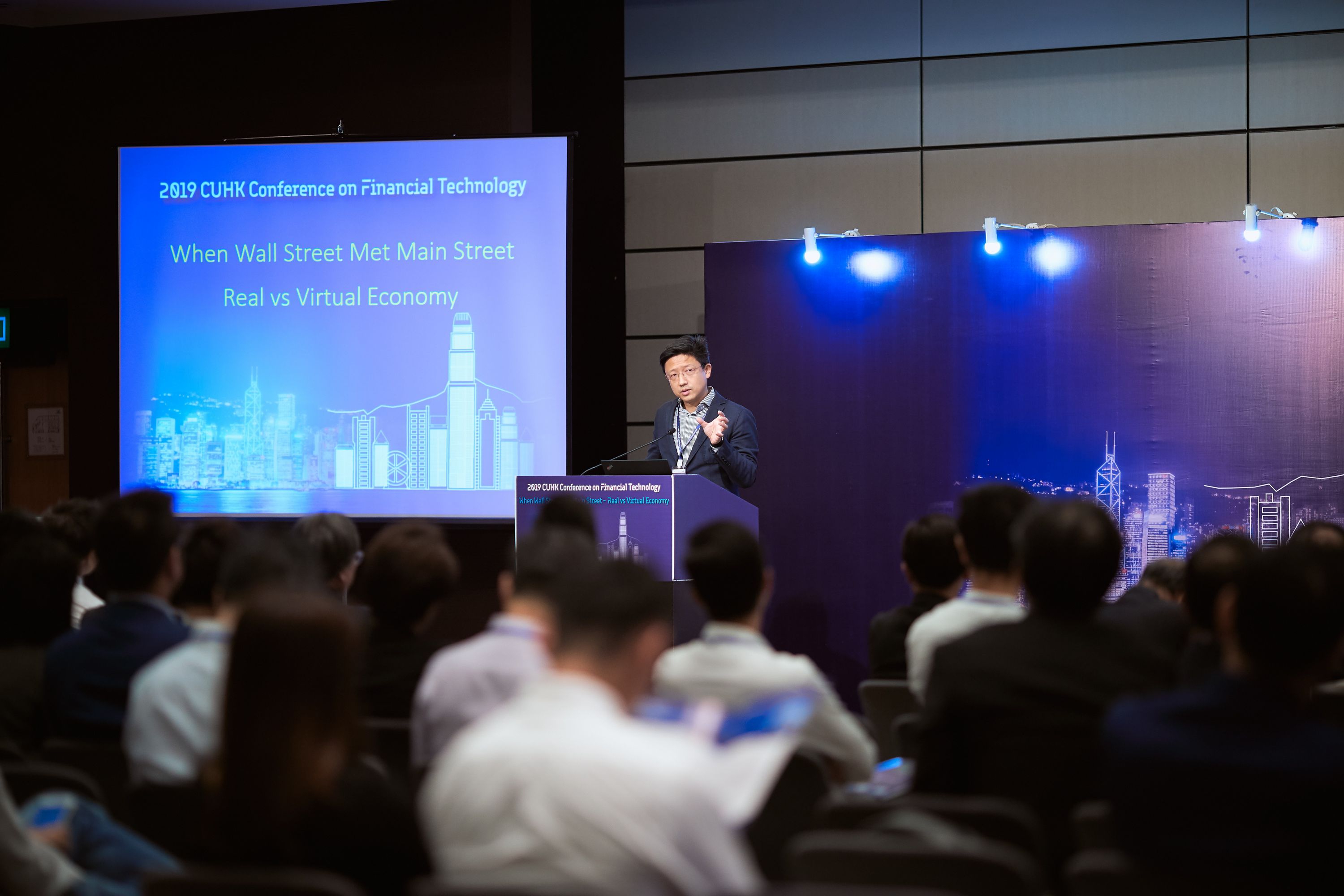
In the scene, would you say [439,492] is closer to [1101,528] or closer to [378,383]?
[378,383]

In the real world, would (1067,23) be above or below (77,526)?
above

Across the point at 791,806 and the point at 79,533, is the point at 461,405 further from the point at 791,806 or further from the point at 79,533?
the point at 791,806

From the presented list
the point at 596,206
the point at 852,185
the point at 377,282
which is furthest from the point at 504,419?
the point at 852,185

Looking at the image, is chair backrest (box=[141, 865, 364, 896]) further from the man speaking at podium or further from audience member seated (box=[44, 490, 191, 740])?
the man speaking at podium

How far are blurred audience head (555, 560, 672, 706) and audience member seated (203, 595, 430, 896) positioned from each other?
32 centimetres

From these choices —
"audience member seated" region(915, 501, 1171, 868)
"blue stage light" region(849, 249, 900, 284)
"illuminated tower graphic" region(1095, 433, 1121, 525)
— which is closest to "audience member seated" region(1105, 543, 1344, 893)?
"audience member seated" region(915, 501, 1171, 868)

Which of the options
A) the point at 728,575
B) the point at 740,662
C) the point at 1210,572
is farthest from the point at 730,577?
the point at 1210,572

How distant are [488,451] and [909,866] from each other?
15.3 feet

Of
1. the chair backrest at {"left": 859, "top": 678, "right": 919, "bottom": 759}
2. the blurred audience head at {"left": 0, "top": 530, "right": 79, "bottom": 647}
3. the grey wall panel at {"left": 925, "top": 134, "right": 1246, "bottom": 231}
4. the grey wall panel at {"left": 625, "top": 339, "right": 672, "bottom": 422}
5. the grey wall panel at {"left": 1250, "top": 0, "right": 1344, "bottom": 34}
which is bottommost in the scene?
the chair backrest at {"left": 859, "top": 678, "right": 919, "bottom": 759}

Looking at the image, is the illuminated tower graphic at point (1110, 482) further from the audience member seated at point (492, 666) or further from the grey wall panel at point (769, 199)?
the audience member seated at point (492, 666)

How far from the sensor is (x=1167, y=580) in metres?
3.82

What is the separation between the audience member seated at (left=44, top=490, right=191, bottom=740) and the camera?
101 inches

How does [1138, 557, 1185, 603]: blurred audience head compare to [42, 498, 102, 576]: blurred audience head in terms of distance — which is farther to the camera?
[42, 498, 102, 576]: blurred audience head

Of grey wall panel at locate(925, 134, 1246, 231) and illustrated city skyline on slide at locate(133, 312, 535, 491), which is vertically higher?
grey wall panel at locate(925, 134, 1246, 231)
